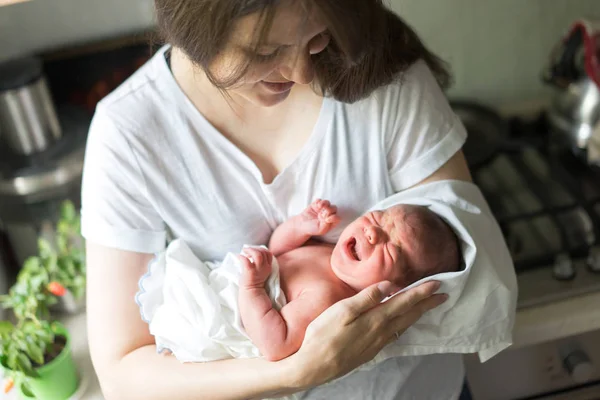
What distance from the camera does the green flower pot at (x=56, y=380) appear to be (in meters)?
0.99

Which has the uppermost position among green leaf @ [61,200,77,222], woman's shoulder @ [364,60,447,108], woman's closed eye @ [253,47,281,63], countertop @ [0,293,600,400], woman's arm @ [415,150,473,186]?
woman's closed eye @ [253,47,281,63]

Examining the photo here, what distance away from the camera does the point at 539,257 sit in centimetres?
114

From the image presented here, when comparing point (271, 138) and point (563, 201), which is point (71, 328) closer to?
point (271, 138)

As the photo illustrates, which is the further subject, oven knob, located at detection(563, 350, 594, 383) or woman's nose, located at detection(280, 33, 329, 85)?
oven knob, located at detection(563, 350, 594, 383)

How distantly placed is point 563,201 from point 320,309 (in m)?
0.67

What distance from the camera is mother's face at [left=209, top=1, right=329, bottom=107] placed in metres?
0.64

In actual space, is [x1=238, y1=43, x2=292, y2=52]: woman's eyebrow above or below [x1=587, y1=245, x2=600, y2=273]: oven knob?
above

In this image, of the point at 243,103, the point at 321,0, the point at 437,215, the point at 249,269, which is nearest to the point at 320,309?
the point at 249,269

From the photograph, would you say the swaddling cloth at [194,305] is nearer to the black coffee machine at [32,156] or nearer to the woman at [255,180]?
the woman at [255,180]

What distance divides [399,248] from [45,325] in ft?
2.08

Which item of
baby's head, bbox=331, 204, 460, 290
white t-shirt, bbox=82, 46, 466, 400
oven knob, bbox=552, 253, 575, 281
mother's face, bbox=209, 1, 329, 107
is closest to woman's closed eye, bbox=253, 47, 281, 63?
mother's face, bbox=209, 1, 329, 107

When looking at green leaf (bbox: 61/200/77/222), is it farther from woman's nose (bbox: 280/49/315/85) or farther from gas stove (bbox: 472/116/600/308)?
gas stove (bbox: 472/116/600/308)

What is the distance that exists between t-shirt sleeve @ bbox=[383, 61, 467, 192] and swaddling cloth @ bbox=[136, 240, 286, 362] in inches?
10.6

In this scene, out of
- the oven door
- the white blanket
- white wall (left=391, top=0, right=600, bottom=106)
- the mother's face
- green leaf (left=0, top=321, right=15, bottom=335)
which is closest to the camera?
the mother's face
